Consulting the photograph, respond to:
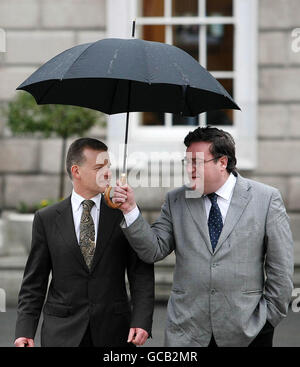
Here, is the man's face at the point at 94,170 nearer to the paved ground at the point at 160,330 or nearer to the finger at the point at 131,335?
the finger at the point at 131,335

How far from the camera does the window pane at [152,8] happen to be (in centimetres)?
1035

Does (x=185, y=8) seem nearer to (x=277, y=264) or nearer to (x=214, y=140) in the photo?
(x=214, y=140)

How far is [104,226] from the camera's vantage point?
162 inches

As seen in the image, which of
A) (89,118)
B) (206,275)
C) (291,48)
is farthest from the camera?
(291,48)

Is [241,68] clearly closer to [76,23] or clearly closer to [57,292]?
[76,23]

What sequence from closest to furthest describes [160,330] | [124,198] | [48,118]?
1. [124,198]
2. [160,330]
3. [48,118]

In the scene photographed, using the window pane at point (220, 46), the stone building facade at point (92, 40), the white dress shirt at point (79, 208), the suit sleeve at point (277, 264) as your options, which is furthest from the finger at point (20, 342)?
the window pane at point (220, 46)

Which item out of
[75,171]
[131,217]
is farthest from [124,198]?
[75,171]

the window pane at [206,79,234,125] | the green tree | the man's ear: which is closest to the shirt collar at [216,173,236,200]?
the man's ear

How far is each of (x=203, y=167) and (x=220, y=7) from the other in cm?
657

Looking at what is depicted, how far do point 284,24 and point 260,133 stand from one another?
1.44m

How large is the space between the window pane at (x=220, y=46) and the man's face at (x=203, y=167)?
6.42m

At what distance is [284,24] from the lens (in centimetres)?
995

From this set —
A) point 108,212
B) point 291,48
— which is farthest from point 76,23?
point 108,212
